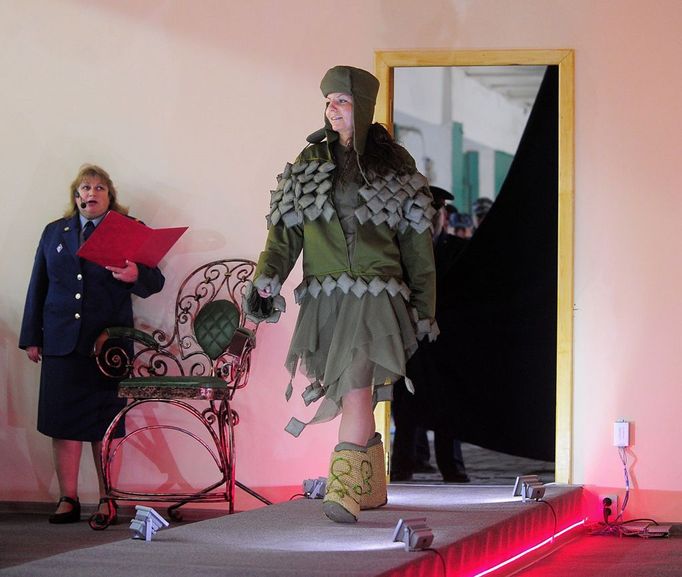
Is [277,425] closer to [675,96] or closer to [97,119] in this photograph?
[97,119]

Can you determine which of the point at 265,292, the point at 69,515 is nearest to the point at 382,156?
the point at 265,292

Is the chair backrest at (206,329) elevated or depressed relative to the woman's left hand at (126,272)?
depressed

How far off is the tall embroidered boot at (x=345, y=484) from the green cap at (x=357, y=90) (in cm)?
98

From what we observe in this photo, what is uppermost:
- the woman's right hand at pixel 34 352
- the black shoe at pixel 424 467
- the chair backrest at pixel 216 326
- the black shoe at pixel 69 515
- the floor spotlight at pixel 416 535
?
the chair backrest at pixel 216 326

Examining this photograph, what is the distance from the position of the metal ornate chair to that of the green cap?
1274 mm

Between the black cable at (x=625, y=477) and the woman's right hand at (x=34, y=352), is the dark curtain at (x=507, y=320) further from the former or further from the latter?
the woman's right hand at (x=34, y=352)

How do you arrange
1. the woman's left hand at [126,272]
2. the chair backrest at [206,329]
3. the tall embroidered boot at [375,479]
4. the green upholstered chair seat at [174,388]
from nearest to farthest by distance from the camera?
the tall embroidered boot at [375,479]
the green upholstered chair seat at [174,388]
the woman's left hand at [126,272]
the chair backrest at [206,329]

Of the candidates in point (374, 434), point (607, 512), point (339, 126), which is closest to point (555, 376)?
point (607, 512)

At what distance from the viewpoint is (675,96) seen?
5062 mm

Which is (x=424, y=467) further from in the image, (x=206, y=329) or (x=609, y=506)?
(x=206, y=329)

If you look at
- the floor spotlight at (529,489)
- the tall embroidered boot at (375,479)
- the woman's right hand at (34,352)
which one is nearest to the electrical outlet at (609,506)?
the floor spotlight at (529,489)

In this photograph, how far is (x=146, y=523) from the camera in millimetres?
3113

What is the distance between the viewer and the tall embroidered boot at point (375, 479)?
371 centimetres

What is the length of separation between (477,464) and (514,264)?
932mm
